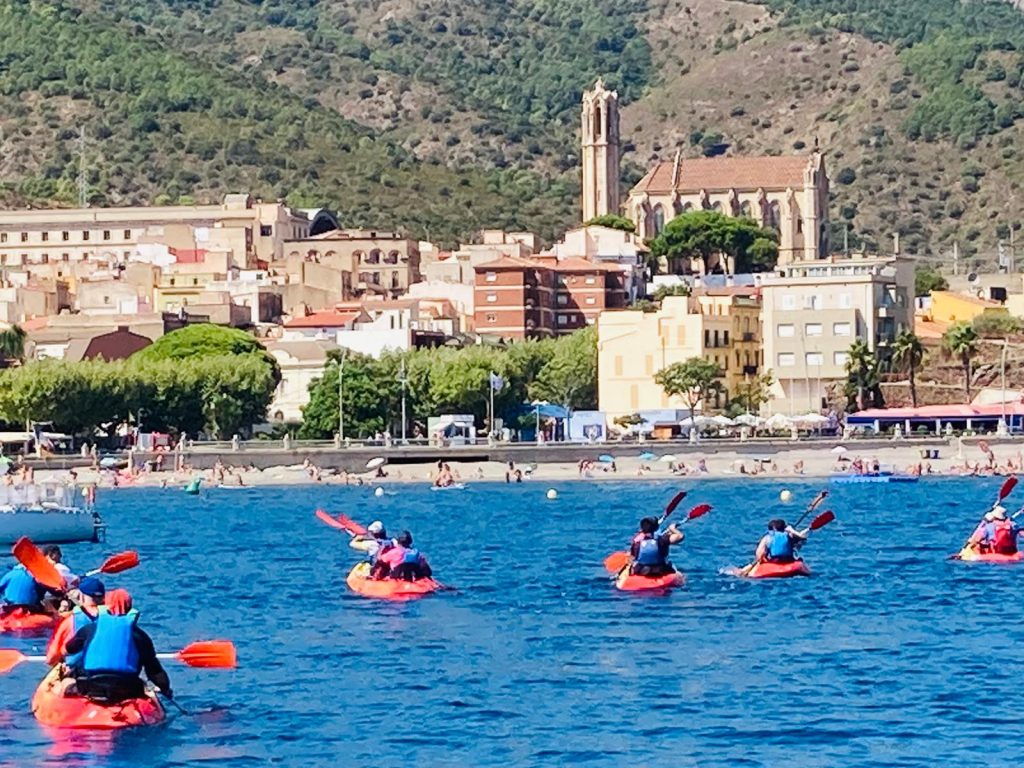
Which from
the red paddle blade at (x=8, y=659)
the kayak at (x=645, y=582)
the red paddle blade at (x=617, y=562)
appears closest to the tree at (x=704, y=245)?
the red paddle blade at (x=617, y=562)

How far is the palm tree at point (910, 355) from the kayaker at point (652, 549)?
3537 inches

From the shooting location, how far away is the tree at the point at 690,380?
478 ft

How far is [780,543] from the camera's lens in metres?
58.9

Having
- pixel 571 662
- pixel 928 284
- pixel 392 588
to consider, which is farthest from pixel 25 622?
pixel 928 284

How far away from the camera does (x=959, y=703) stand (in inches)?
1554

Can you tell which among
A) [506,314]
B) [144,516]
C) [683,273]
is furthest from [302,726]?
[683,273]

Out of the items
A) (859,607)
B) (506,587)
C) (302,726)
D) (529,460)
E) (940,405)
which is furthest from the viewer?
(940,405)

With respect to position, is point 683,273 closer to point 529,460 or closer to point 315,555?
point 529,460

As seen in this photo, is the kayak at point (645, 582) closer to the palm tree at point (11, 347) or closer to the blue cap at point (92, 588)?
the blue cap at point (92, 588)

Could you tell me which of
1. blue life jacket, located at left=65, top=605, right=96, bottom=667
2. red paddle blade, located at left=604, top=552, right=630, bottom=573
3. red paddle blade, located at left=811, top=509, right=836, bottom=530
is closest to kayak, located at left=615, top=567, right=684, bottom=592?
red paddle blade, located at left=604, top=552, right=630, bottom=573

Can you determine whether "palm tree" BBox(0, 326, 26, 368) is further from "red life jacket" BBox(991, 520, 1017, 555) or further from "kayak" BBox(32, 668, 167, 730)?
"kayak" BBox(32, 668, 167, 730)

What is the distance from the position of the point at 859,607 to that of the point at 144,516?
163 feet

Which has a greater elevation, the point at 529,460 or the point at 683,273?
the point at 683,273

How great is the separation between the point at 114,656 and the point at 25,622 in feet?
43.0
